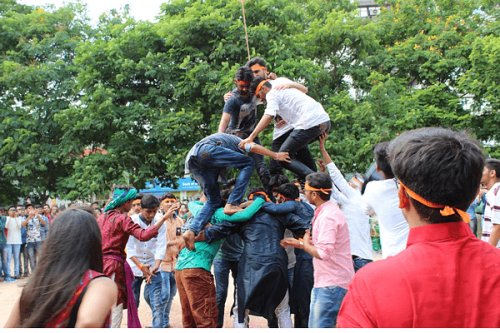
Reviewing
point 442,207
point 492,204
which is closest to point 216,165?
point 492,204

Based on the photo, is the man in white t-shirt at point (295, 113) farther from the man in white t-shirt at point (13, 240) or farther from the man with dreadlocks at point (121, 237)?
the man in white t-shirt at point (13, 240)

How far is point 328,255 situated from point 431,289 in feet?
8.99

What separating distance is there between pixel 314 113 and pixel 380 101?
12.7m

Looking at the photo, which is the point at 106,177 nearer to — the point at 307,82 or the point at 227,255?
the point at 307,82

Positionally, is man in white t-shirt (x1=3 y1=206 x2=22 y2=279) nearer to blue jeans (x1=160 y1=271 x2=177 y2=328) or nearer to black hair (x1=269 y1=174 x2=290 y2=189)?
blue jeans (x1=160 y1=271 x2=177 y2=328)

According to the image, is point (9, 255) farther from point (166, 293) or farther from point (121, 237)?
point (121, 237)

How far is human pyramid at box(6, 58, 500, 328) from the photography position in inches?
65.7

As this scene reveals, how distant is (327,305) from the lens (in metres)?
4.53

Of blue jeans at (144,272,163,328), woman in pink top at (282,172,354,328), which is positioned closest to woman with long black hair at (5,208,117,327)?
woman in pink top at (282,172,354,328)

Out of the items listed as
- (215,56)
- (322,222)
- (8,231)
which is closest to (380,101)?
(215,56)

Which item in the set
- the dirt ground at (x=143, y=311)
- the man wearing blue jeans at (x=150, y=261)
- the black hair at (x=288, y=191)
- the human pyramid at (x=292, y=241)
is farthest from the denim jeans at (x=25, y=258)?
the black hair at (x=288, y=191)

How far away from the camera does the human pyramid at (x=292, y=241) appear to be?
5.48 ft

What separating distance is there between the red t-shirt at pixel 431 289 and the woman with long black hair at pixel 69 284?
1257 millimetres

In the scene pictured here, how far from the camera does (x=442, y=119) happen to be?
59.1 ft
